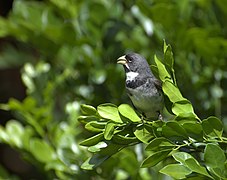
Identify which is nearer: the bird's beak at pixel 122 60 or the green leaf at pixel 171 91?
the green leaf at pixel 171 91

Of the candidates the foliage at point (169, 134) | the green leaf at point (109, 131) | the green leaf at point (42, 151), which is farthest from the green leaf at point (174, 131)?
the green leaf at point (42, 151)

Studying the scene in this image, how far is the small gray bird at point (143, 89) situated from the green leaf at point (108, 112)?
256 mm

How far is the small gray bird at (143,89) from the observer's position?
5.31ft

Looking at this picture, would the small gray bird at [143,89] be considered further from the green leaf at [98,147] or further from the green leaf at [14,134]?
the green leaf at [14,134]

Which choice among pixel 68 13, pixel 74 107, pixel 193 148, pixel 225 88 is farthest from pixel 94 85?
pixel 193 148

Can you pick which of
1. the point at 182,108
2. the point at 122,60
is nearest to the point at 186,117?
the point at 182,108

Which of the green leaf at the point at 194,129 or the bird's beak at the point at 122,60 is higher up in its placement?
the green leaf at the point at 194,129

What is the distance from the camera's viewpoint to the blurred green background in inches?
78.5

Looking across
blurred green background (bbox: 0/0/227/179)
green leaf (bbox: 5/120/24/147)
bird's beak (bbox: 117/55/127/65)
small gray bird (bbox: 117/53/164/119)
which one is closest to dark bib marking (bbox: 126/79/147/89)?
small gray bird (bbox: 117/53/164/119)

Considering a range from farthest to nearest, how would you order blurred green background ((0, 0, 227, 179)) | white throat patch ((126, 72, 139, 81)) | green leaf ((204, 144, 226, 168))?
blurred green background ((0, 0, 227, 179)) → white throat patch ((126, 72, 139, 81)) → green leaf ((204, 144, 226, 168))

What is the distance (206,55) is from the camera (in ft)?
6.52

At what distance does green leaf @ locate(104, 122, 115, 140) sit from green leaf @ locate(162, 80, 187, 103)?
13cm

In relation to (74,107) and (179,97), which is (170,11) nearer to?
(74,107)

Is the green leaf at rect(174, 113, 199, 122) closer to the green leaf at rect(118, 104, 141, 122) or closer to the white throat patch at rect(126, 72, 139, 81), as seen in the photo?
the green leaf at rect(118, 104, 141, 122)
